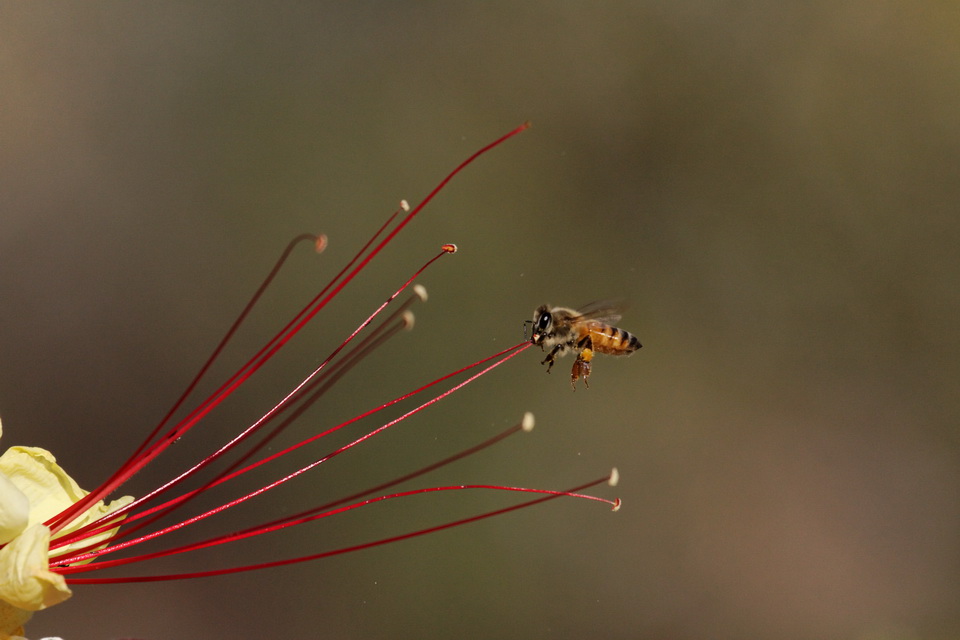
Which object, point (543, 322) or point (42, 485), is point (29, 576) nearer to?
point (42, 485)

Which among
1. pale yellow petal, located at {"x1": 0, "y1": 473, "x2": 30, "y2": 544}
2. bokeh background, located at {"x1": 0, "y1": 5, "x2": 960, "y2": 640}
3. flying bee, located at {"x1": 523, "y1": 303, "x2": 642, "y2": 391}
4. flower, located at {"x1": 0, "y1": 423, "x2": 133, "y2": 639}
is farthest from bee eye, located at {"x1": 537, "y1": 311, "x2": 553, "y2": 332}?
bokeh background, located at {"x1": 0, "y1": 5, "x2": 960, "y2": 640}

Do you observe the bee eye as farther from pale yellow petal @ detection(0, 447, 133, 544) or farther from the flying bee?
pale yellow petal @ detection(0, 447, 133, 544)

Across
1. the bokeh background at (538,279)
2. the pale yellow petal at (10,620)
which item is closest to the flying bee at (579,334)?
the pale yellow petal at (10,620)

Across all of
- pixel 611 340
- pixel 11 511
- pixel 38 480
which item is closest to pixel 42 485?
pixel 38 480

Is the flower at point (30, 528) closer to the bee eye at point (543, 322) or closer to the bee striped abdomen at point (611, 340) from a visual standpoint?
the bee eye at point (543, 322)

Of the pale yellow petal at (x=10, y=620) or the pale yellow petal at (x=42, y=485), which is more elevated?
the pale yellow petal at (x=42, y=485)

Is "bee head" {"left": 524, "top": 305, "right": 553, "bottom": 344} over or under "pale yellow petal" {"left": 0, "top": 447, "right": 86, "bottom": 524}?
over
